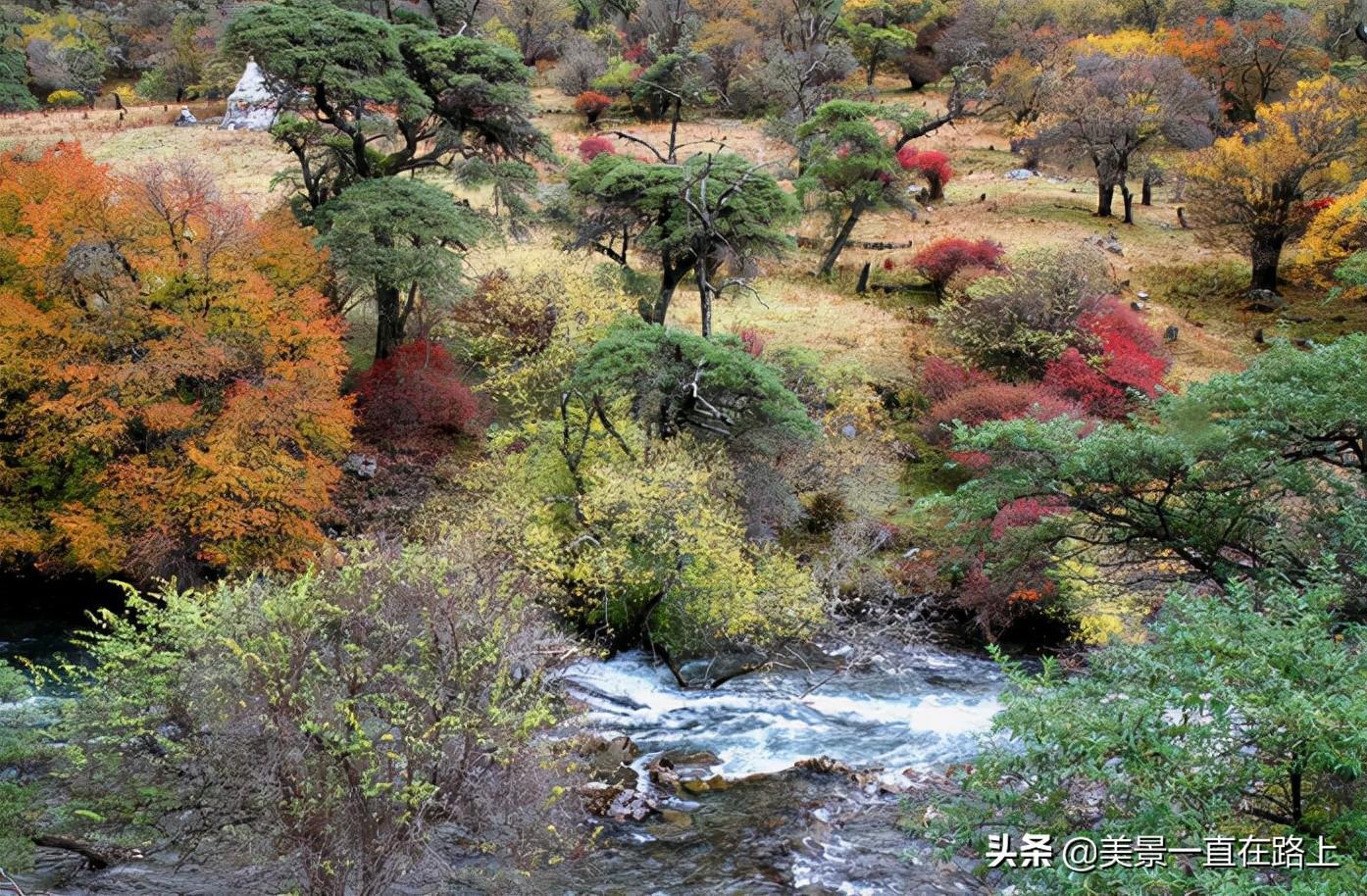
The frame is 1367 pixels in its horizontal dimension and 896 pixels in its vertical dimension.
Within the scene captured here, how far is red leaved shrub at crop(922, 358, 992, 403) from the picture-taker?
28.3 metres

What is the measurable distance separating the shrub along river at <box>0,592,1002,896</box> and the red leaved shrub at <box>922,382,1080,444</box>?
7241 mm

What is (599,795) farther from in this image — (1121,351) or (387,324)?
(1121,351)

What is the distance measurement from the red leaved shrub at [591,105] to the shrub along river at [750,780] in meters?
42.8

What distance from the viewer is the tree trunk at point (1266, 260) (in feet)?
120

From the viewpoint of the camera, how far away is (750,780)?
1585 cm

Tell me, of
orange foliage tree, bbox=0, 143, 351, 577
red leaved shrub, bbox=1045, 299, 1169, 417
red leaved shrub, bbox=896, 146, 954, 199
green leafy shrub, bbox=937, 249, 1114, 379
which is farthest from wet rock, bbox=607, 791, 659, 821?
red leaved shrub, bbox=896, 146, 954, 199

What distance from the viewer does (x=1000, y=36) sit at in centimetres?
6075

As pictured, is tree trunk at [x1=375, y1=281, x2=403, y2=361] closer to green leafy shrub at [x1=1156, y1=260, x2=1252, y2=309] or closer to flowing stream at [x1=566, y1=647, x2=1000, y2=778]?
flowing stream at [x1=566, y1=647, x2=1000, y2=778]

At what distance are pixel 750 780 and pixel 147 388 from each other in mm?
14185

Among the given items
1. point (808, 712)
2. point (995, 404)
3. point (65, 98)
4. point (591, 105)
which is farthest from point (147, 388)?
point (65, 98)

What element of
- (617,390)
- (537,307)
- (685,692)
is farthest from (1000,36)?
(685,692)

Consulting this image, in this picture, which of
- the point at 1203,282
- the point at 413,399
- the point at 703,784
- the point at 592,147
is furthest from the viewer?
the point at 592,147

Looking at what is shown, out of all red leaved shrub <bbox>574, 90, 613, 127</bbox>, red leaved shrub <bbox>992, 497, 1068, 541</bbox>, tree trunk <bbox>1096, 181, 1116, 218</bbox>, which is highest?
red leaved shrub <bbox>574, 90, 613, 127</bbox>

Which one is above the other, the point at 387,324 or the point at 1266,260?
the point at 1266,260
